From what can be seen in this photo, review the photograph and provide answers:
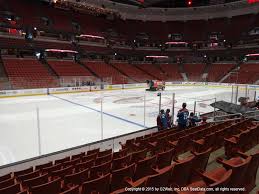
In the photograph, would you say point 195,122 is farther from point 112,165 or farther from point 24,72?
point 24,72

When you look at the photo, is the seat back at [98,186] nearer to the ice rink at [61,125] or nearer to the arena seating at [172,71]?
the ice rink at [61,125]

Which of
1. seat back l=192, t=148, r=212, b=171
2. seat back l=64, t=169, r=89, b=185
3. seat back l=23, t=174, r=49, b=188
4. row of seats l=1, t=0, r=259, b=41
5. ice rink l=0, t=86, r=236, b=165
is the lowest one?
ice rink l=0, t=86, r=236, b=165

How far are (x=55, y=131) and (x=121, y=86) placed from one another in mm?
18730

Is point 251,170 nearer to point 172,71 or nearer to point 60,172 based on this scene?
point 60,172

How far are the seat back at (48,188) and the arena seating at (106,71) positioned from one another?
85.6 feet

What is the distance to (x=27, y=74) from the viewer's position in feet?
78.5

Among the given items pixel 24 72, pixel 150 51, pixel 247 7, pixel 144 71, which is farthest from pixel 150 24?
pixel 24 72

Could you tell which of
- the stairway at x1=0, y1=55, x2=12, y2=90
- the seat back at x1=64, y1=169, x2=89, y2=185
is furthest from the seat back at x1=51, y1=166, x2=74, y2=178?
the stairway at x1=0, y1=55, x2=12, y2=90

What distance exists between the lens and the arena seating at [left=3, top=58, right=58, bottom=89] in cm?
2056

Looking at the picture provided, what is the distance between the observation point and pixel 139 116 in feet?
39.1

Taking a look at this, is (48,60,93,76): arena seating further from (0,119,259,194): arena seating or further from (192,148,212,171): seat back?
(192,148,212,171): seat back

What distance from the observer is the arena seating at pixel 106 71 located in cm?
→ 2973

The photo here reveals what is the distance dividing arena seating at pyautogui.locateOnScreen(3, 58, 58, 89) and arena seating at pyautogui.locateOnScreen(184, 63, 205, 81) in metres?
23.4

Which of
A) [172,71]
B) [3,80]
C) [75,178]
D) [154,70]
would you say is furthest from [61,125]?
[172,71]
